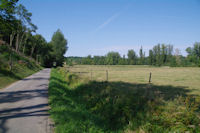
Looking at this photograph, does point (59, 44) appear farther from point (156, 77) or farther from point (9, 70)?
point (156, 77)

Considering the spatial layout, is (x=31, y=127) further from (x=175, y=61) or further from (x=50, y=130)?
(x=175, y=61)

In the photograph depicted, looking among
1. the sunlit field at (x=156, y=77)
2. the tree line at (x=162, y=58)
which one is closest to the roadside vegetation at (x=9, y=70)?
the sunlit field at (x=156, y=77)

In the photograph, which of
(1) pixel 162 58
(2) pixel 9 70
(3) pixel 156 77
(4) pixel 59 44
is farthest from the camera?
(1) pixel 162 58

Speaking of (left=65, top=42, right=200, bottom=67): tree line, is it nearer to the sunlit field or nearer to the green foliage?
the green foliage

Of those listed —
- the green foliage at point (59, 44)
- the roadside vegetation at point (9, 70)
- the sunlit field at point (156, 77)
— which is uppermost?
the green foliage at point (59, 44)

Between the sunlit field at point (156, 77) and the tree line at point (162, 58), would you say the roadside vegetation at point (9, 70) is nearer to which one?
the sunlit field at point (156, 77)

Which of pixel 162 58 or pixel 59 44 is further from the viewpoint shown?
pixel 162 58

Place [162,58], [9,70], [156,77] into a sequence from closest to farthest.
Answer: [9,70] → [156,77] → [162,58]

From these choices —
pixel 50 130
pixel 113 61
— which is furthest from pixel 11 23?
pixel 113 61

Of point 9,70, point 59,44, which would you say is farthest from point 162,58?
point 9,70

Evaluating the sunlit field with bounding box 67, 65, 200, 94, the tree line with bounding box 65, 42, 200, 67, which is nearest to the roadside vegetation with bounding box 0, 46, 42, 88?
the sunlit field with bounding box 67, 65, 200, 94

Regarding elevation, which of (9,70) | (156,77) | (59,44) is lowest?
(156,77)

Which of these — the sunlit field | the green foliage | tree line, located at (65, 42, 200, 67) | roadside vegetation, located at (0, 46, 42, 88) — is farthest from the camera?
tree line, located at (65, 42, 200, 67)

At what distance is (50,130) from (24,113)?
226 centimetres
